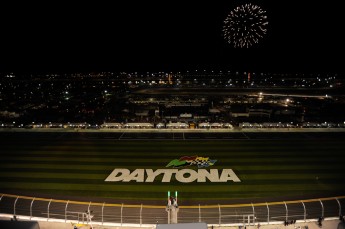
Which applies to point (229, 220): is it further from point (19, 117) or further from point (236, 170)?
point (19, 117)

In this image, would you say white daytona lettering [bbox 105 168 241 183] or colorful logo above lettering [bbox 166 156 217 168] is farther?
colorful logo above lettering [bbox 166 156 217 168]

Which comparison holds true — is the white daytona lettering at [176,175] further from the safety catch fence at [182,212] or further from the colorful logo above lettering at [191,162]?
the safety catch fence at [182,212]

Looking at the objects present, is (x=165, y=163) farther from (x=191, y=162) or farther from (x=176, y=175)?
(x=176, y=175)

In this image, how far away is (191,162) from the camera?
36.0 metres

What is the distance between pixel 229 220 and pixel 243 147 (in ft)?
72.2

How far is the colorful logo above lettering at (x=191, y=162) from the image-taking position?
3512cm

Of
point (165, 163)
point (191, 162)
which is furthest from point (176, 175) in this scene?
point (191, 162)

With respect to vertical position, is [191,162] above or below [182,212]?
below

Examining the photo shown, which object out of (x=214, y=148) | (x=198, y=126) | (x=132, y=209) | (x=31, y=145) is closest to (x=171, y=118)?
(x=198, y=126)

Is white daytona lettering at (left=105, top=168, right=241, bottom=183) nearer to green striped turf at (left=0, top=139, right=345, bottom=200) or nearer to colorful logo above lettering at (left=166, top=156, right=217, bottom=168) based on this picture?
green striped turf at (left=0, top=139, right=345, bottom=200)

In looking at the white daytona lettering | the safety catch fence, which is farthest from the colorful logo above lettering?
the safety catch fence

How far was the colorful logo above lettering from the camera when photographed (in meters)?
35.1

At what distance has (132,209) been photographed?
77.6 ft

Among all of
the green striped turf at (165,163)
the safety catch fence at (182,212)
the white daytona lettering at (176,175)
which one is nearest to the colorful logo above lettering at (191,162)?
the green striped turf at (165,163)
